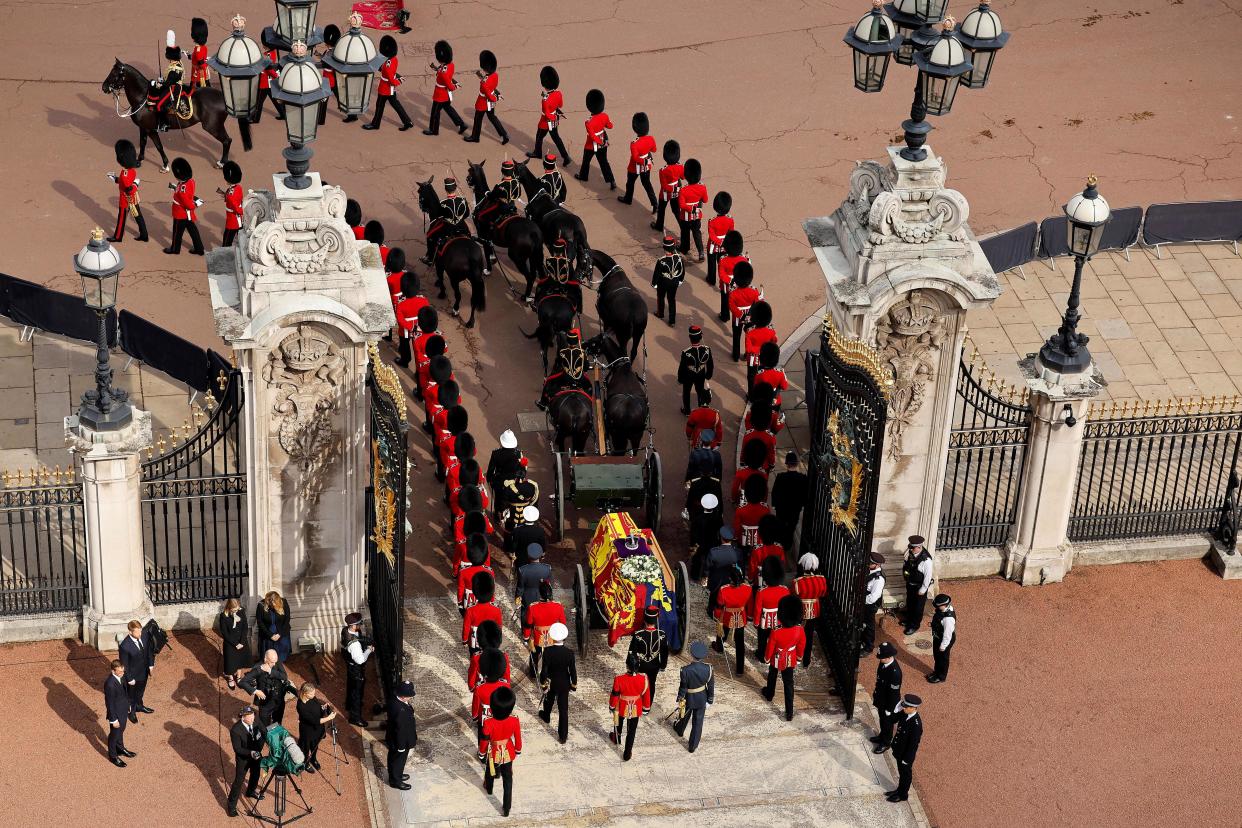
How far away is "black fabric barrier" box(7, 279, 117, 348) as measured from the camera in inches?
990

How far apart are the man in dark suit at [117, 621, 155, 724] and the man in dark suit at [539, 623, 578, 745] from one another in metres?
3.57

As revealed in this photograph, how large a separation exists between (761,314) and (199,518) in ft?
21.5

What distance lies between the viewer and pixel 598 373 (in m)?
24.3

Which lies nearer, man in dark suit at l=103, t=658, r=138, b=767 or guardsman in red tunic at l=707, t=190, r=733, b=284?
man in dark suit at l=103, t=658, r=138, b=767

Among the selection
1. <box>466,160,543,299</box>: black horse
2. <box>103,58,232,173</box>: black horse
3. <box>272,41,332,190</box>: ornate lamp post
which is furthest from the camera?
<box>103,58,232,173</box>: black horse

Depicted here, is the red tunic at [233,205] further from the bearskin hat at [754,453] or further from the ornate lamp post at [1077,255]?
the ornate lamp post at [1077,255]

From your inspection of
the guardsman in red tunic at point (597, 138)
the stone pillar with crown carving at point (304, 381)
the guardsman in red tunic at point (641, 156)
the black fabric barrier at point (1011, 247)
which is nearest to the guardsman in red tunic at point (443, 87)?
the guardsman in red tunic at point (597, 138)

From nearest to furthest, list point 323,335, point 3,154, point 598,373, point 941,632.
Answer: point 323,335, point 941,632, point 598,373, point 3,154

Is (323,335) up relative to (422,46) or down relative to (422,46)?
down

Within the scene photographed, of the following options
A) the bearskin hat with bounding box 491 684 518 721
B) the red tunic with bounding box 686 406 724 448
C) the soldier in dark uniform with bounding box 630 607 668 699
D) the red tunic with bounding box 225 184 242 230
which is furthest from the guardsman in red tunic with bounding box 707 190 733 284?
the bearskin hat with bounding box 491 684 518 721

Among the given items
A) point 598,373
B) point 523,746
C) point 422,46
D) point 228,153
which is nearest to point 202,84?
point 228,153

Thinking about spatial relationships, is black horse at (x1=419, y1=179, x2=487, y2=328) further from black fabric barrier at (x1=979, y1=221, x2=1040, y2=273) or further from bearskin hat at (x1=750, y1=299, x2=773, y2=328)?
black fabric barrier at (x1=979, y1=221, x2=1040, y2=273)

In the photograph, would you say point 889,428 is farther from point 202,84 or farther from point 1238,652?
point 202,84

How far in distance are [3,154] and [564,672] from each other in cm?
1378
